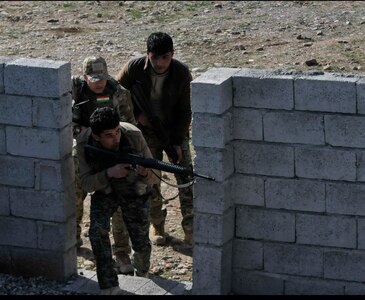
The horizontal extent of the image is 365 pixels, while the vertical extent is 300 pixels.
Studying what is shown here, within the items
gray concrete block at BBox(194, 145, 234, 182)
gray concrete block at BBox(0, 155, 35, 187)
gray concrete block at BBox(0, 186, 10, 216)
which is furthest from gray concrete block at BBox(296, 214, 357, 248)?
gray concrete block at BBox(0, 186, 10, 216)

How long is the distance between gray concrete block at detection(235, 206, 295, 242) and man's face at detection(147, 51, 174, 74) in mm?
1491

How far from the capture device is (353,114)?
8516 millimetres

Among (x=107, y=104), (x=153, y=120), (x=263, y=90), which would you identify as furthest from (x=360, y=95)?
(x=107, y=104)

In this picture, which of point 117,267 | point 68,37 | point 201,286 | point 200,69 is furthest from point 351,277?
point 68,37

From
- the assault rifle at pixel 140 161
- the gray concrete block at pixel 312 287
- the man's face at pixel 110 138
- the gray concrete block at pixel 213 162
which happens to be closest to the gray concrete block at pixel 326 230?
the gray concrete block at pixel 312 287

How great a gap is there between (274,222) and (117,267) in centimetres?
162

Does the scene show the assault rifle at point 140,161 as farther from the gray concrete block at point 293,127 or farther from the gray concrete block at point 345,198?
the gray concrete block at point 345,198

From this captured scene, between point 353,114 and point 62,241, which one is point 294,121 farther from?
point 62,241

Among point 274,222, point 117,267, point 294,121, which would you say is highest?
point 294,121

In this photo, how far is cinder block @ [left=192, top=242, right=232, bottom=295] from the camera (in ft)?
29.2

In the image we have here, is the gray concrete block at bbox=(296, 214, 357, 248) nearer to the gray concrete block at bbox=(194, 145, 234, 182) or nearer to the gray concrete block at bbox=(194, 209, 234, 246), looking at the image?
the gray concrete block at bbox=(194, 209, 234, 246)

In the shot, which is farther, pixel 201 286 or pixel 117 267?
pixel 117 267

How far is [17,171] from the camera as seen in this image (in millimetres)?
9359

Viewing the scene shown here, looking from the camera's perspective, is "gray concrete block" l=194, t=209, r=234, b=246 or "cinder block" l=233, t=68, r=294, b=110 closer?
"cinder block" l=233, t=68, r=294, b=110
